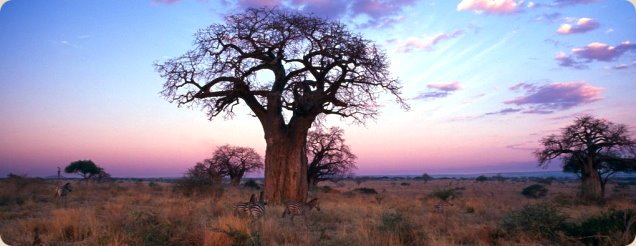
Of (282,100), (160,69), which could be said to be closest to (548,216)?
(282,100)

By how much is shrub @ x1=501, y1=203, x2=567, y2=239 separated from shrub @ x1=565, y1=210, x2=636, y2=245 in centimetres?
21

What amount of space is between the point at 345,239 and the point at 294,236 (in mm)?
955

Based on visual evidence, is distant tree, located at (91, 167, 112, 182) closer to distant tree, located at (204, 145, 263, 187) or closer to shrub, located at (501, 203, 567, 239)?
distant tree, located at (204, 145, 263, 187)

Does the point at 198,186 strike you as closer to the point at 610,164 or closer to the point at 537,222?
the point at 537,222

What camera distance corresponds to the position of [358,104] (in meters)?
15.3

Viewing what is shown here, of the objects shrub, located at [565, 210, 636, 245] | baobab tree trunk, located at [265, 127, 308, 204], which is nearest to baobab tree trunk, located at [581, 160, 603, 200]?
baobab tree trunk, located at [265, 127, 308, 204]

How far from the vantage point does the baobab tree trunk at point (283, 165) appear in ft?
50.5

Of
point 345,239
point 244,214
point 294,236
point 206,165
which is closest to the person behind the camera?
point 345,239

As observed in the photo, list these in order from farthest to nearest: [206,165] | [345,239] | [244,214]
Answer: [206,165], [244,214], [345,239]

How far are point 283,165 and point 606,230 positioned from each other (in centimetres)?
1001

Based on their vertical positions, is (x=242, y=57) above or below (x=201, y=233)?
above

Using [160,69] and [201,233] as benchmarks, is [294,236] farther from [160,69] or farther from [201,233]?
[160,69]

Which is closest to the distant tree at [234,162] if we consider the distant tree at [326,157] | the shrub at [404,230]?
the distant tree at [326,157]

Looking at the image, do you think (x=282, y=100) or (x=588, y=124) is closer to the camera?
(x=282, y=100)
